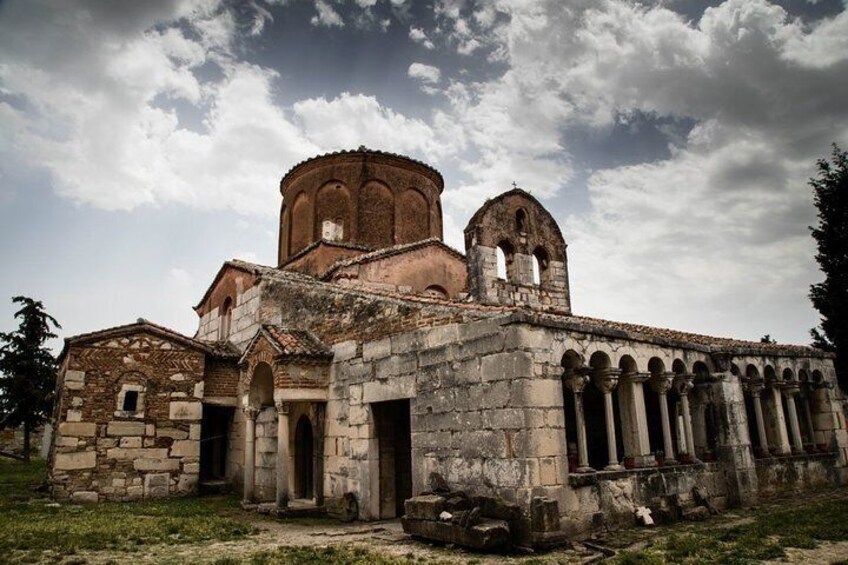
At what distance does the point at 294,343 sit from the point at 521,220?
5858mm

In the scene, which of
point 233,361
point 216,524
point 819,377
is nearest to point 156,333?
point 233,361

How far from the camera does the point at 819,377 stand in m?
12.7

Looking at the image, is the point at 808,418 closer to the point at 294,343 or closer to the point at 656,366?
the point at 656,366

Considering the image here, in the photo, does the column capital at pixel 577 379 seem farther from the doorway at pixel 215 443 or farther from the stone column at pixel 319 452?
the doorway at pixel 215 443

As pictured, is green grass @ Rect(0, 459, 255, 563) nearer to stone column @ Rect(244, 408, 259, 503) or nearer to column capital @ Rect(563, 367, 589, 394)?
stone column @ Rect(244, 408, 259, 503)

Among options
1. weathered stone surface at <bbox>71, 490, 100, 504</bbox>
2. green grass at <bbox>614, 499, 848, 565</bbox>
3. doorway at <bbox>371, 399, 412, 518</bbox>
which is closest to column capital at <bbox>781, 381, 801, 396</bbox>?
green grass at <bbox>614, 499, 848, 565</bbox>

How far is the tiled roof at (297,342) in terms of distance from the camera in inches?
412

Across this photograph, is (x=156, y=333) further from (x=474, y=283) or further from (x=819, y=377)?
(x=819, y=377)

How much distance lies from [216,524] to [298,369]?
9.43 ft

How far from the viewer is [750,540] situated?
22.1 ft

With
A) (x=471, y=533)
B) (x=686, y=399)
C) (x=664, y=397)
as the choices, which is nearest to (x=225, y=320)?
(x=471, y=533)

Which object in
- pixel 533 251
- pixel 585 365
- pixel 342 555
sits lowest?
pixel 342 555

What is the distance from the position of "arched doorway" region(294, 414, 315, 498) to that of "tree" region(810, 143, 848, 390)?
15137 millimetres

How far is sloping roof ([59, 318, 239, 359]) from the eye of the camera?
507 inches
